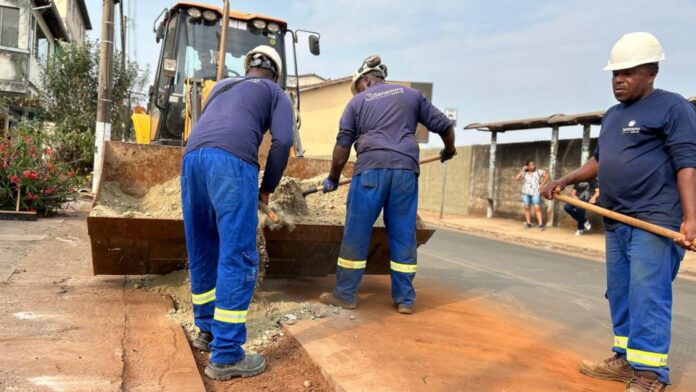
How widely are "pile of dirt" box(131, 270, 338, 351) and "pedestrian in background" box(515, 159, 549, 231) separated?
33.5 feet

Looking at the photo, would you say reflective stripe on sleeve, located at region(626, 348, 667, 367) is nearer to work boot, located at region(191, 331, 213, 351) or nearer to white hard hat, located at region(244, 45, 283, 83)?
work boot, located at region(191, 331, 213, 351)

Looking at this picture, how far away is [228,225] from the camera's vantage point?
2.99 meters

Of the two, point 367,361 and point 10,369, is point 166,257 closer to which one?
point 10,369

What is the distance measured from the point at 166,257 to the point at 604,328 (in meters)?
3.64

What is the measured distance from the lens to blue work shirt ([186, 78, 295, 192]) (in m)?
3.12

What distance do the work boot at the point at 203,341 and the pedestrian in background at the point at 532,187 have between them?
11.3 m

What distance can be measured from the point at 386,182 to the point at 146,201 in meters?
2.17

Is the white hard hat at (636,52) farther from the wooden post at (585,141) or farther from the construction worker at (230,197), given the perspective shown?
the wooden post at (585,141)

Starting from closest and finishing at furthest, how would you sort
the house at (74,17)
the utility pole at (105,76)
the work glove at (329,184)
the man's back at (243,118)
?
the man's back at (243,118) < the work glove at (329,184) < the utility pole at (105,76) < the house at (74,17)

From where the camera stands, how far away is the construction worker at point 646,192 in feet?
9.57

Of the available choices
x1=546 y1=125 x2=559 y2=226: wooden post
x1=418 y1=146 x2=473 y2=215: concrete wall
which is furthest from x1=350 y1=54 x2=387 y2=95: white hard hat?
x1=418 y1=146 x2=473 y2=215: concrete wall

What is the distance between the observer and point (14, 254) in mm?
5840

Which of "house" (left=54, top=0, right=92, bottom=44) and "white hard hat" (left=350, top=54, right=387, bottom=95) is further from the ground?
"house" (left=54, top=0, right=92, bottom=44)

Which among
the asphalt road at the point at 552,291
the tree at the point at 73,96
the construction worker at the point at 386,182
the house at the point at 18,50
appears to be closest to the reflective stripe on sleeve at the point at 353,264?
the construction worker at the point at 386,182
